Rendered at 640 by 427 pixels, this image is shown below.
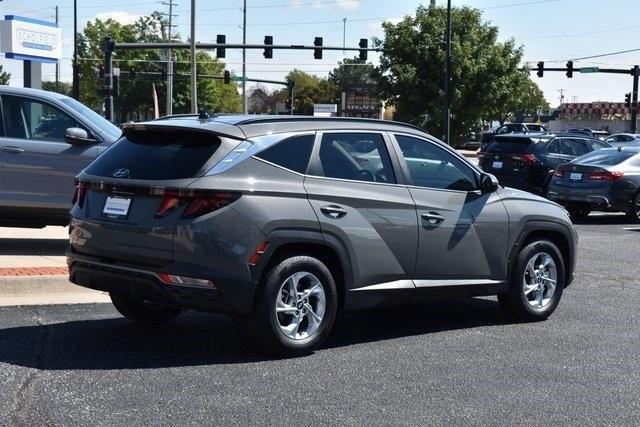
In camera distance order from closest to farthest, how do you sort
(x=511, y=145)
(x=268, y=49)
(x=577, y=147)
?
(x=511, y=145)
(x=577, y=147)
(x=268, y=49)

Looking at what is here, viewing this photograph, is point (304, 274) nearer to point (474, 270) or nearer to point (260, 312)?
point (260, 312)

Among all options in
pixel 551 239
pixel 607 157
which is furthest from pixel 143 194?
pixel 607 157

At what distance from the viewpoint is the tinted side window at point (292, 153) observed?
20.5 feet

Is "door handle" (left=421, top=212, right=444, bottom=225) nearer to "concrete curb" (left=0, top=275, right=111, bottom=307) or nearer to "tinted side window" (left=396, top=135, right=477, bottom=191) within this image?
"tinted side window" (left=396, top=135, right=477, bottom=191)

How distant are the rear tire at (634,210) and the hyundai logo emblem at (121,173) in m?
12.9

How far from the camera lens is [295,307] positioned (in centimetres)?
620

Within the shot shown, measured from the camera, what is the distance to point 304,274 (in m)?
6.21

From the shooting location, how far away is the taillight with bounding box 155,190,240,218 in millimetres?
5797

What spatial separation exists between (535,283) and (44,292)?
439cm

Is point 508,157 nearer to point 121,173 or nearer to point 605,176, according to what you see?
point 605,176

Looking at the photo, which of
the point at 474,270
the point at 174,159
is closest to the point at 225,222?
the point at 174,159

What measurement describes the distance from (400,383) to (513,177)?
597 inches

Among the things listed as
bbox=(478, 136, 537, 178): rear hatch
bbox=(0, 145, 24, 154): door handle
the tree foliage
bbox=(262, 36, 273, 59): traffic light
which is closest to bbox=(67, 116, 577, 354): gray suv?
bbox=(0, 145, 24, 154): door handle

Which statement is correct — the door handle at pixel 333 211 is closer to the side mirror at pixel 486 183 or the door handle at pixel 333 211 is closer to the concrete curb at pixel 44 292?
the side mirror at pixel 486 183
